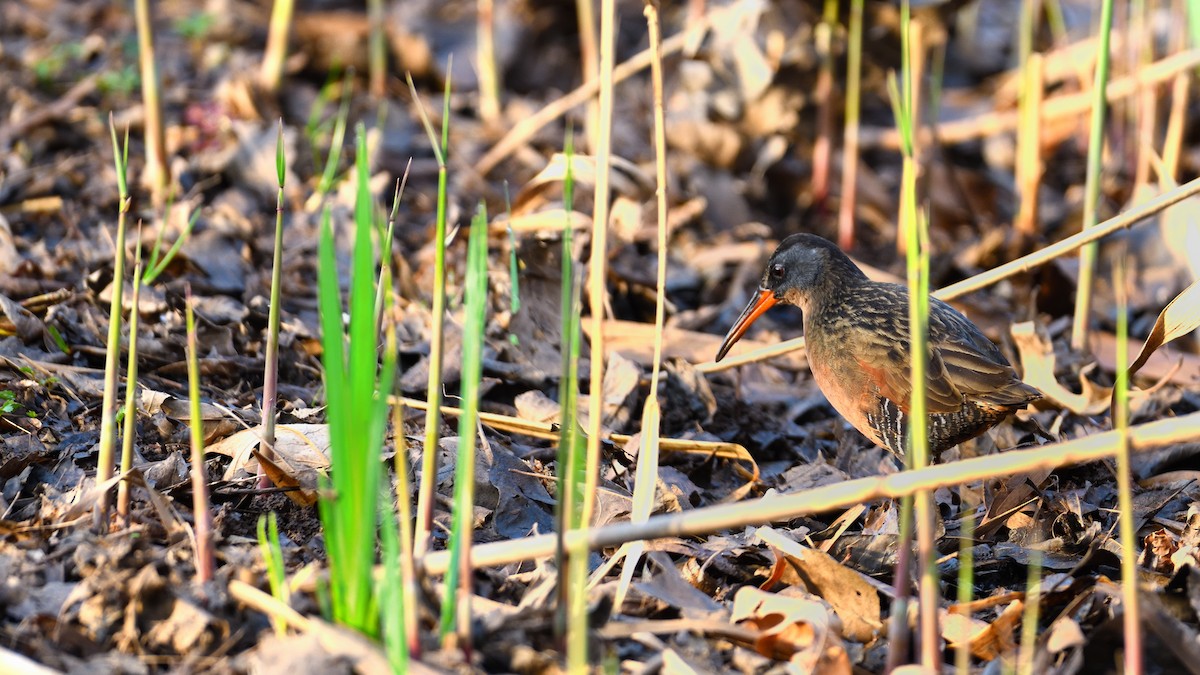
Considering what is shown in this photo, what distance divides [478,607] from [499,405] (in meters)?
1.43

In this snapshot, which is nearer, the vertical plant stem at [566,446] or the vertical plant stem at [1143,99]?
the vertical plant stem at [566,446]

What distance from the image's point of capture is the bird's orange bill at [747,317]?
4000 mm

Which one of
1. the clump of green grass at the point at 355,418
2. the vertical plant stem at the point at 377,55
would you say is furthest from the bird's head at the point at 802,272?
the vertical plant stem at the point at 377,55

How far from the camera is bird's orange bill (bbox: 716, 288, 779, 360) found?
4.00 meters

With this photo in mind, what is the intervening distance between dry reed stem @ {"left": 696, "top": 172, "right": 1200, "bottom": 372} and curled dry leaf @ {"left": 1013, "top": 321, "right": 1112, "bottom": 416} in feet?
1.77

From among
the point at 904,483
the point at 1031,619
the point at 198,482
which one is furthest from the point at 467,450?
the point at 1031,619

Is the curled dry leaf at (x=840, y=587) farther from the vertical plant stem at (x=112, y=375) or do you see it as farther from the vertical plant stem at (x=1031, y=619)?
the vertical plant stem at (x=112, y=375)

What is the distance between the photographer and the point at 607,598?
227cm

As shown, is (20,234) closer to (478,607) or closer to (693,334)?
(693,334)

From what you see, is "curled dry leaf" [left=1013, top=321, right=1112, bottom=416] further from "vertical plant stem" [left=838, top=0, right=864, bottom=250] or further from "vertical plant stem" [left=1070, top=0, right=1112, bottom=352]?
"vertical plant stem" [left=838, top=0, right=864, bottom=250]

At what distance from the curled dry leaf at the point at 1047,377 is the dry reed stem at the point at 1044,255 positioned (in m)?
0.54

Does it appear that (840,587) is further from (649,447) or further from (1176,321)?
(1176,321)

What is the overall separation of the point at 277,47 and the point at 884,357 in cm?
327

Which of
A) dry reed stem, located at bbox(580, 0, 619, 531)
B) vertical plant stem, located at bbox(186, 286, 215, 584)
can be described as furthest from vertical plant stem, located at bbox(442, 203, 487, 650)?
vertical plant stem, located at bbox(186, 286, 215, 584)
